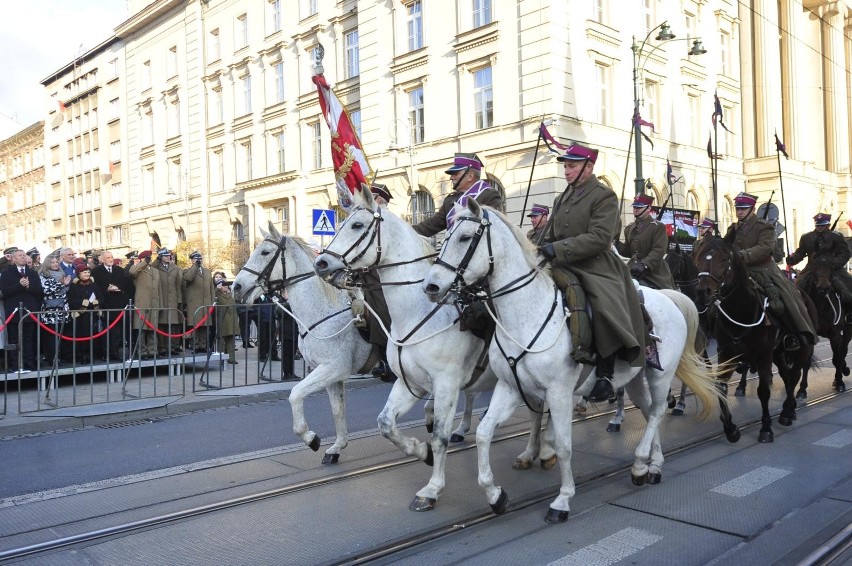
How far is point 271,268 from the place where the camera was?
752cm

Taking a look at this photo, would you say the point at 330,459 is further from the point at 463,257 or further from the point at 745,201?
the point at 745,201

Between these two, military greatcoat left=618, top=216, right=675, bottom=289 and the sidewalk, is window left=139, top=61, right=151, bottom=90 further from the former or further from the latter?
military greatcoat left=618, top=216, right=675, bottom=289

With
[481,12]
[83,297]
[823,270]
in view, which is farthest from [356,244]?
[481,12]

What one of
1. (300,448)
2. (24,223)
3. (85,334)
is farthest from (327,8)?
(24,223)

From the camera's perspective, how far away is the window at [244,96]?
37.2 metres

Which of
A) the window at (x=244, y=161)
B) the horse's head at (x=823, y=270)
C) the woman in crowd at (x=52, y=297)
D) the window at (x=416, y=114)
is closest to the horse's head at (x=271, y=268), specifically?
the woman in crowd at (x=52, y=297)

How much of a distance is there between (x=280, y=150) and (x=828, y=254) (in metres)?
29.0

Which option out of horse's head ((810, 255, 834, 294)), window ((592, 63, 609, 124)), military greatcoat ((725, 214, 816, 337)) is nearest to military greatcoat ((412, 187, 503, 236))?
military greatcoat ((725, 214, 816, 337))

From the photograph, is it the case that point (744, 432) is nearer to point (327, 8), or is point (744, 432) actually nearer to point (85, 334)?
point (85, 334)

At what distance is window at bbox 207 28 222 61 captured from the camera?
39344 mm

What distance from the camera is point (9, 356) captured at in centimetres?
1247

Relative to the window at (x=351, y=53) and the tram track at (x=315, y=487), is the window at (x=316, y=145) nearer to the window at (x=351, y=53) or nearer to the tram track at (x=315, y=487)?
the window at (x=351, y=53)

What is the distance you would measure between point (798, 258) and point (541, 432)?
6106 millimetres

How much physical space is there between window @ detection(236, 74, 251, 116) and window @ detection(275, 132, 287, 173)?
2982 mm
